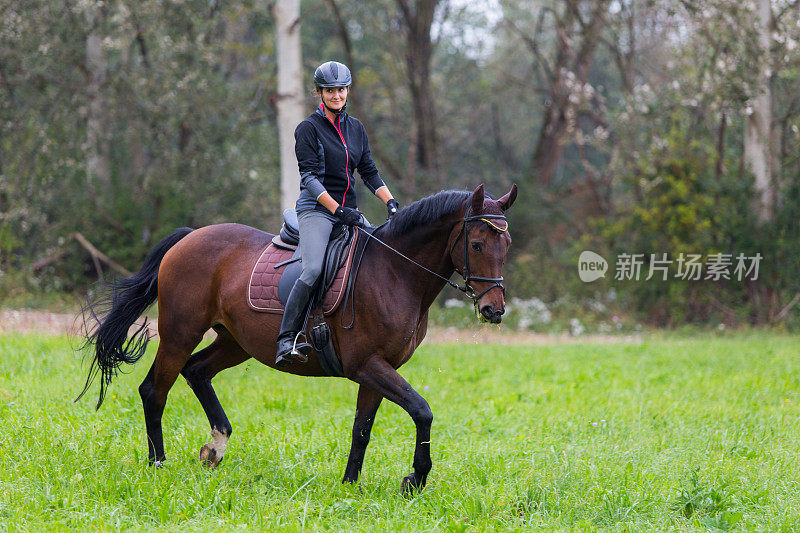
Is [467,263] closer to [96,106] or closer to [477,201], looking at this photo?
[477,201]

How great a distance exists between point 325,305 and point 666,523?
2.62 meters

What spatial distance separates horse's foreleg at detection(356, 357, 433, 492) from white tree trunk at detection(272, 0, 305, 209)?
8282 mm

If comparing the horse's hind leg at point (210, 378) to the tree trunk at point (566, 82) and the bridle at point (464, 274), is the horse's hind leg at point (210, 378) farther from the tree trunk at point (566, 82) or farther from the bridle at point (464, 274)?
the tree trunk at point (566, 82)

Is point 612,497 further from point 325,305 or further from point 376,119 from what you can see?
point 376,119

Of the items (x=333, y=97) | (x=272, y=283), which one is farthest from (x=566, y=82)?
(x=272, y=283)

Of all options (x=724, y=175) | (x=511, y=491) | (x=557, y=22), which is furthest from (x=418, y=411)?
(x=557, y=22)

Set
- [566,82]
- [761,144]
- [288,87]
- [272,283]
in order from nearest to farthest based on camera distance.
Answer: [272,283] < [288,87] < [761,144] < [566,82]

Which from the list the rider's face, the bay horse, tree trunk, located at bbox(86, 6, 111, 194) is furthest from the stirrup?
tree trunk, located at bbox(86, 6, 111, 194)

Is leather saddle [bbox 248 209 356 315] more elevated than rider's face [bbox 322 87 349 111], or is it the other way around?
rider's face [bbox 322 87 349 111]

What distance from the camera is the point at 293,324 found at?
5.26 meters

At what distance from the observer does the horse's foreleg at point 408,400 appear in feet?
16.2

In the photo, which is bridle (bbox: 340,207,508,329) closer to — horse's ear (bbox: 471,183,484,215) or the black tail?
horse's ear (bbox: 471,183,484,215)

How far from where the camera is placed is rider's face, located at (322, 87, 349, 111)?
5367 mm

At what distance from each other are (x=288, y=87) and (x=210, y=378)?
314 inches
